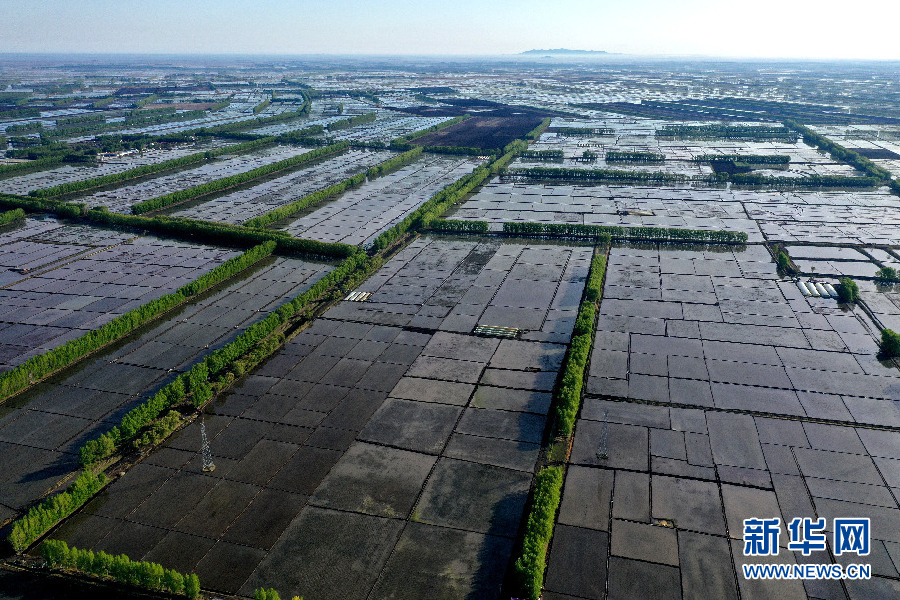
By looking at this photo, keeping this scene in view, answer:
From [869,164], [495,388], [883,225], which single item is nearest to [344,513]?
[495,388]

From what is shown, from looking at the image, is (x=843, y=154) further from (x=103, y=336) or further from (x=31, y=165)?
(x=31, y=165)

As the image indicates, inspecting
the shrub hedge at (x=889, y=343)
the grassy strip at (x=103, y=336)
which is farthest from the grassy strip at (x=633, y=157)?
the grassy strip at (x=103, y=336)

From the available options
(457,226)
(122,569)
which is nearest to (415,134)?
(457,226)

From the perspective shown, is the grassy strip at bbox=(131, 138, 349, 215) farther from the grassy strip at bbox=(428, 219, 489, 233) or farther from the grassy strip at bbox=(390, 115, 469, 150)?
the grassy strip at bbox=(428, 219, 489, 233)

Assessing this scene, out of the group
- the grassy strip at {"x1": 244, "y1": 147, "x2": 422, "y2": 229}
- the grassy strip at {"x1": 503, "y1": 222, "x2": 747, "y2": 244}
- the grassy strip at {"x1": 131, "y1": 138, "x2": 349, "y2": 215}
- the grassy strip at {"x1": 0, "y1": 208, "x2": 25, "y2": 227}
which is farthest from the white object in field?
the grassy strip at {"x1": 0, "y1": 208, "x2": 25, "y2": 227}

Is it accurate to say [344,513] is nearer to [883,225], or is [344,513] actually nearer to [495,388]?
[495,388]

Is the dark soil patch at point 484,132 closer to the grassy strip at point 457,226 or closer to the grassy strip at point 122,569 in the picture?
the grassy strip at point 457,226

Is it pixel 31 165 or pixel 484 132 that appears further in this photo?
pixel 484 132

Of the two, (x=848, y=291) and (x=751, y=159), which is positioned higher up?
(x=751, y=159)
